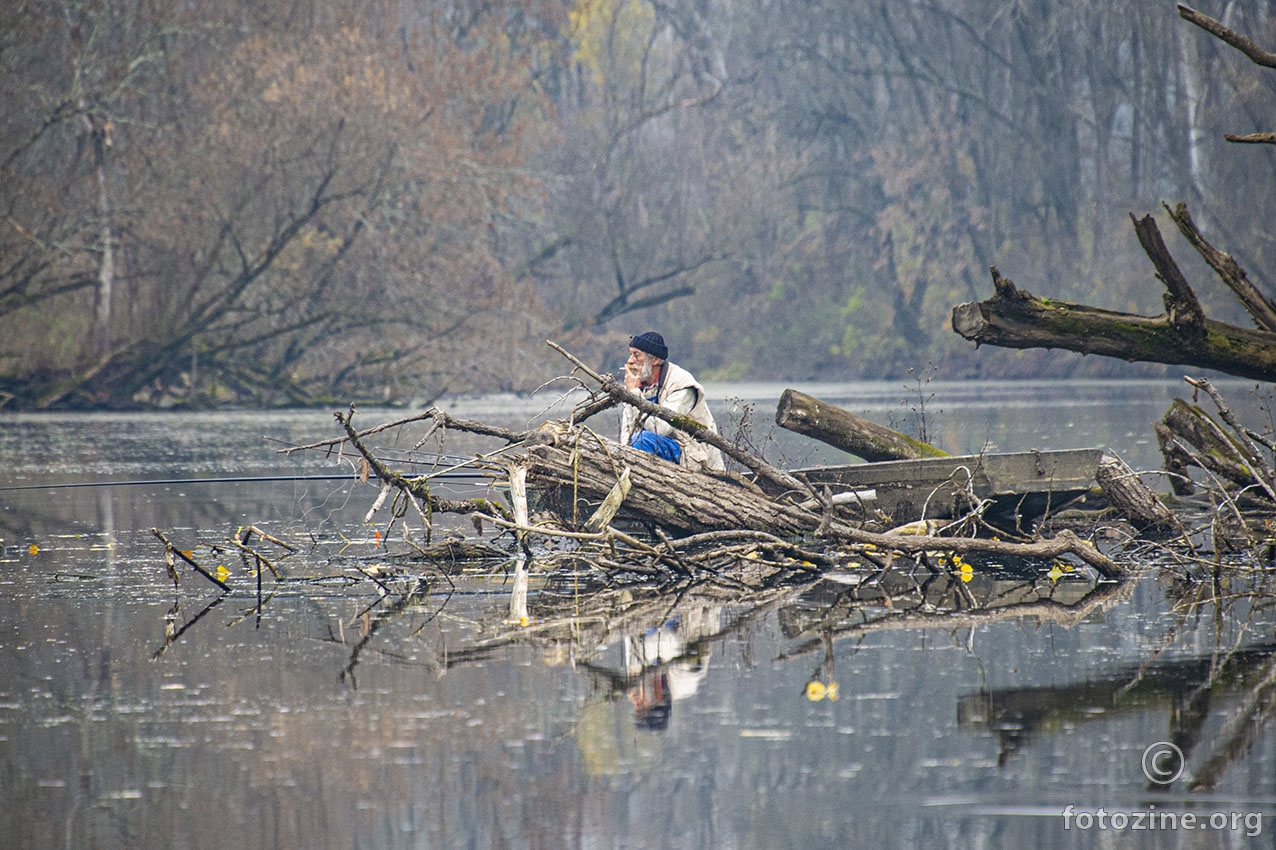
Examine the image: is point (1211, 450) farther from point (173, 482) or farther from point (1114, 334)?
point (173, 482)

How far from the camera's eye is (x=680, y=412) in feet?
33.8

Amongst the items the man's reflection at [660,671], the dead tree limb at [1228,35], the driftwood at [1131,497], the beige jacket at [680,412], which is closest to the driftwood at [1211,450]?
the driftwood at [1131,497]

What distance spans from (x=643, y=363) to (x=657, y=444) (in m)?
0.56

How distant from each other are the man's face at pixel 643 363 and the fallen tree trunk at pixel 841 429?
837 millimetres

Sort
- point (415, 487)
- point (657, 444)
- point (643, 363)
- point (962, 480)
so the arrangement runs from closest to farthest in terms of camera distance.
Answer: point (415, 487), point (962, 480), point (657, 444), point (643, 363)

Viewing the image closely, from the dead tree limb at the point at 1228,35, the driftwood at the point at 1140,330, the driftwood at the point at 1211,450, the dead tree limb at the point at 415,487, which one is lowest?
the dead tree limb at the point at 415,487

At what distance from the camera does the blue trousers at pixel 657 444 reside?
10237mm

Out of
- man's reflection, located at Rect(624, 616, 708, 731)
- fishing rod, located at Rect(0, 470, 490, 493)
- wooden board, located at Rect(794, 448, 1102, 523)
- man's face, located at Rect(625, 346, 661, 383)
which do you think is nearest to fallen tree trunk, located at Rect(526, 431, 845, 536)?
wooden board, located at Rect(794, 448, 1102, 523)

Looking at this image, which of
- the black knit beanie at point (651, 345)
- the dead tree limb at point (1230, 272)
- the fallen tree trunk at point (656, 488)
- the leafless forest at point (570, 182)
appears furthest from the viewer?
the leafless forest at point (570, 182)

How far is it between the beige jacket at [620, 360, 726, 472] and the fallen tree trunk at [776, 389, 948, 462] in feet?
1.59

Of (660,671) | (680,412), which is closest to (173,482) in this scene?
(680,412)

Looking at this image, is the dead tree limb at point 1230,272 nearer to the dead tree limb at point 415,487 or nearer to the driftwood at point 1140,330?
the driftwood at point 1140,330

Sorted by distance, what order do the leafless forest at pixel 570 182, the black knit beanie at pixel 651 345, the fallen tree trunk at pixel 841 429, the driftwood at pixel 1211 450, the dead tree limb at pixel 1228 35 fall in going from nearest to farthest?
1. the dead tree limb at pixel 1228 35
2. the driftwood at pixel 1211 450
3. the black knit beanie at pixel 651 345
4. the fallen tree trunk at pixel 841 429
5. the leafless forest at pixel 570 182

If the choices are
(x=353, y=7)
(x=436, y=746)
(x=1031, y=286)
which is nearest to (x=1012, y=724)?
(x=436, y=746)
